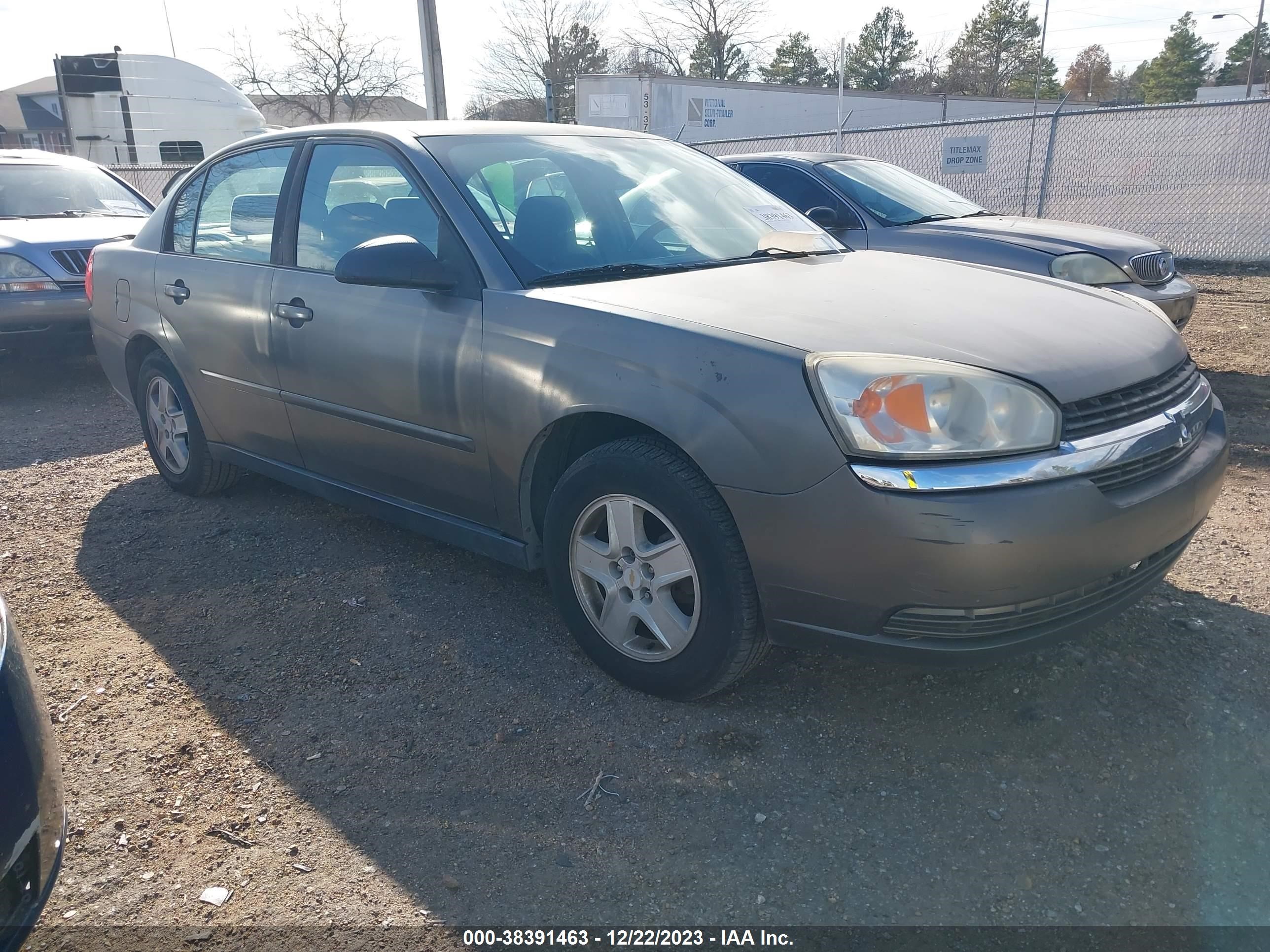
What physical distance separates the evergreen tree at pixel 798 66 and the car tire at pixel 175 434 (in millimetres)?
60442

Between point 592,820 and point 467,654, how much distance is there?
3.20 feet

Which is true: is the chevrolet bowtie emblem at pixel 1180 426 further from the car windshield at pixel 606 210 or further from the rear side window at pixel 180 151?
the rear side window at pixel 180 151

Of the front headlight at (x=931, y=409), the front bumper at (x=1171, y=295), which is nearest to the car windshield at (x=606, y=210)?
the front headlight at (x=931, y=409)

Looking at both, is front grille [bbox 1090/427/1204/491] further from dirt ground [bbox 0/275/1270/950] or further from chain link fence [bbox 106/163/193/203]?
chain link fence [bbox 106/163/193/203]

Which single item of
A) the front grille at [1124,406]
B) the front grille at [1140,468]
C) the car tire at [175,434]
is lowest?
the car tire at [175,434]

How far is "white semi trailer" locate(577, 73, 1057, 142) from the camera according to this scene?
22.1 m

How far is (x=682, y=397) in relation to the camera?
8.21 ft

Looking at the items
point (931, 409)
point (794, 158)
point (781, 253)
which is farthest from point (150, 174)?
point (931, 409)

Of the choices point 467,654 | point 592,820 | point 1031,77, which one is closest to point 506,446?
point 467,654

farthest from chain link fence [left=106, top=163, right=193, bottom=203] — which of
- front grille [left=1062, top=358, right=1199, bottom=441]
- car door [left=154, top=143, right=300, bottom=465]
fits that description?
front grille [left=1062, top=358, right=1199, bottom=441]

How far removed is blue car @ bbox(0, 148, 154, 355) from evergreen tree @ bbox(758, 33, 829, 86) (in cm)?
5663

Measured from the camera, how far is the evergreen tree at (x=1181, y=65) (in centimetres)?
6450

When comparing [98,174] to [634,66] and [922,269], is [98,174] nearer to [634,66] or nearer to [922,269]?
[922,269]

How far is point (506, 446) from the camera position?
117 inches
